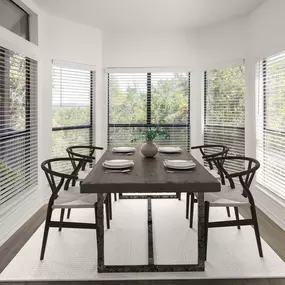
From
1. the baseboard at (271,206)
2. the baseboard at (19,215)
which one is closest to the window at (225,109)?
the baseboard at (271,206)

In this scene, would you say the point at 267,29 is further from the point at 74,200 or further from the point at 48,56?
the point at 74,200

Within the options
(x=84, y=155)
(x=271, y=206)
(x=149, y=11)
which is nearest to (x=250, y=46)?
(x=149, y=11)

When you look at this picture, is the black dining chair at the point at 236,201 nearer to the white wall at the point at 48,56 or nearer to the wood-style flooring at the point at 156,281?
the wood-style flooring at the point at 156,281

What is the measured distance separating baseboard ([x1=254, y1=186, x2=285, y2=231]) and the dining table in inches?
54.5

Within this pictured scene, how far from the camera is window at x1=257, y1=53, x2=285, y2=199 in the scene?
3.63 m

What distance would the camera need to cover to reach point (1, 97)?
3.19 metres

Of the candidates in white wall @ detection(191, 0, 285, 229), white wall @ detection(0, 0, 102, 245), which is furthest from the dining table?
white wall @ detection(191, 0, 285, 229)

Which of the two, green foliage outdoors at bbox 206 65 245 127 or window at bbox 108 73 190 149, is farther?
window at bbox 108 73 190 149

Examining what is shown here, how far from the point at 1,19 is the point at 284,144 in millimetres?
3447

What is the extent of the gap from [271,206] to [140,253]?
74.5 inches

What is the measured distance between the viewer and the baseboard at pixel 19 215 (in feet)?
10.2

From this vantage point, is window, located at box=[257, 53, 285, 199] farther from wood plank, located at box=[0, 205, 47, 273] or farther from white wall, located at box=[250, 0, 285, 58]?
wood plank, located at box=[0, 205, 47, 273]

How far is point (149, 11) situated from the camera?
429cm

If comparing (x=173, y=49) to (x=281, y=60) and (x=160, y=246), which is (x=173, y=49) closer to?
(x=281, y=60)
